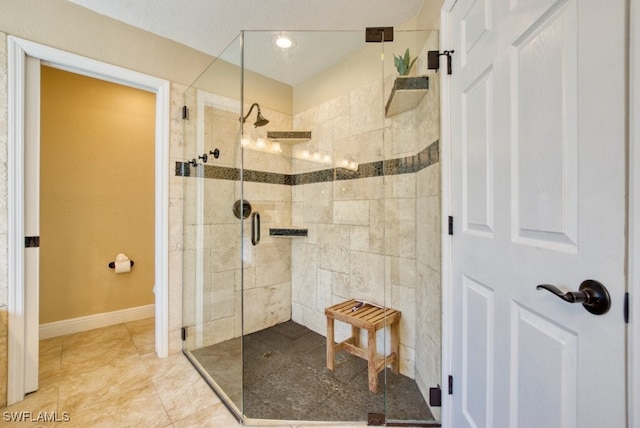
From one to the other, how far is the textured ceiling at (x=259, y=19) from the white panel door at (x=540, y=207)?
2.95 ft

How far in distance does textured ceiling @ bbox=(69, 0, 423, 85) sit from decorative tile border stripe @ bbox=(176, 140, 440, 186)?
2.94ft

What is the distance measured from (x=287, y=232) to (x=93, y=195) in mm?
2001

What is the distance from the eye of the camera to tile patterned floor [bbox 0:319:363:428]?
5.05 feet

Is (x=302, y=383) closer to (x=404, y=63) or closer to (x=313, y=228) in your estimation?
(x=313, y=228)

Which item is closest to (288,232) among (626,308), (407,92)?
(407,92)

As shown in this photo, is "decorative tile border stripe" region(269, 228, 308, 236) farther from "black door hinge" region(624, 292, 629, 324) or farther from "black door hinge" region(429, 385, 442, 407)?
"black door hinge" region(624, 292, 629, 324)

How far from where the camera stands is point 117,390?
1777mm

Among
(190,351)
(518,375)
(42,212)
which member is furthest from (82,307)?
(518,375)

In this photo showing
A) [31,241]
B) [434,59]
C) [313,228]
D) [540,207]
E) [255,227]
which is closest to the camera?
[540,207]

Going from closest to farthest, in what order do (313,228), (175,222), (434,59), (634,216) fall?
(634,216)
(434,59)
(175,222)
(313,228)

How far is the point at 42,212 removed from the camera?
248 centimetres

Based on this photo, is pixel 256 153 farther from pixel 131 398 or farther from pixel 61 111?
pixel 131 398

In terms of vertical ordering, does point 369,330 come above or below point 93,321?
above

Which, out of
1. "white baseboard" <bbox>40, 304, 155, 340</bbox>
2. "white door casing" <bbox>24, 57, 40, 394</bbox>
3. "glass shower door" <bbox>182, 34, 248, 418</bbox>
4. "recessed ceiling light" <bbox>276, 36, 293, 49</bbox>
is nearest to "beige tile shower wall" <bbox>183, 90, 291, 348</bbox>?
"glass shower door" <bbox>182, 34, 248, 418</bbox>
